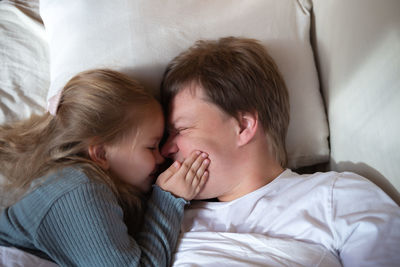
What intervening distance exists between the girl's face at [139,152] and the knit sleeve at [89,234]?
12 cm

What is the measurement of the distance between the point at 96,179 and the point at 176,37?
532mm

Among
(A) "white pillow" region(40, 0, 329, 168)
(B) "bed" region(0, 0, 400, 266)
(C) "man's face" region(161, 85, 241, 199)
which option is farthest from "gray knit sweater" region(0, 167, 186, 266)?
(A) "white pillow" region(40, 0, 329, 168)

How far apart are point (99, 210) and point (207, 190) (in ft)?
1.07

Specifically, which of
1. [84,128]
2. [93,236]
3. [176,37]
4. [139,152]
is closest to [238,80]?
[176,37]

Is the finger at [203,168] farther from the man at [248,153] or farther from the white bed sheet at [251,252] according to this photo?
the white bed sheet at [251,252]

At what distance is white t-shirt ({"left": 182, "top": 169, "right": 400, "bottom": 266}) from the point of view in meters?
0.79

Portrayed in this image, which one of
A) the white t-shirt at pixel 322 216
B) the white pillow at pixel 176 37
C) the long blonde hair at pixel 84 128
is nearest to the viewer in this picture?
the white t-shirt at pixel 322 216

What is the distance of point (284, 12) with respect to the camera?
122cm

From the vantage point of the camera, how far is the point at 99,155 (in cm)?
98

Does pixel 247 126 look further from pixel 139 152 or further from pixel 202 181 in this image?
pixel 139 152

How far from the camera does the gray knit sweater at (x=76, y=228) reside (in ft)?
2.69

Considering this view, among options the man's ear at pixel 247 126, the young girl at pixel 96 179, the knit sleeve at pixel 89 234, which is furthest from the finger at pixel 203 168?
the knit sleeve at pixel 89 234

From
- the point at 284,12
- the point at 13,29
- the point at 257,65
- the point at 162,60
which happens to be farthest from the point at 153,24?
the point at 13,29

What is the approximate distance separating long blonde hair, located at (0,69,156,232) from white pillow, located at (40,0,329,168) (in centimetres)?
11
